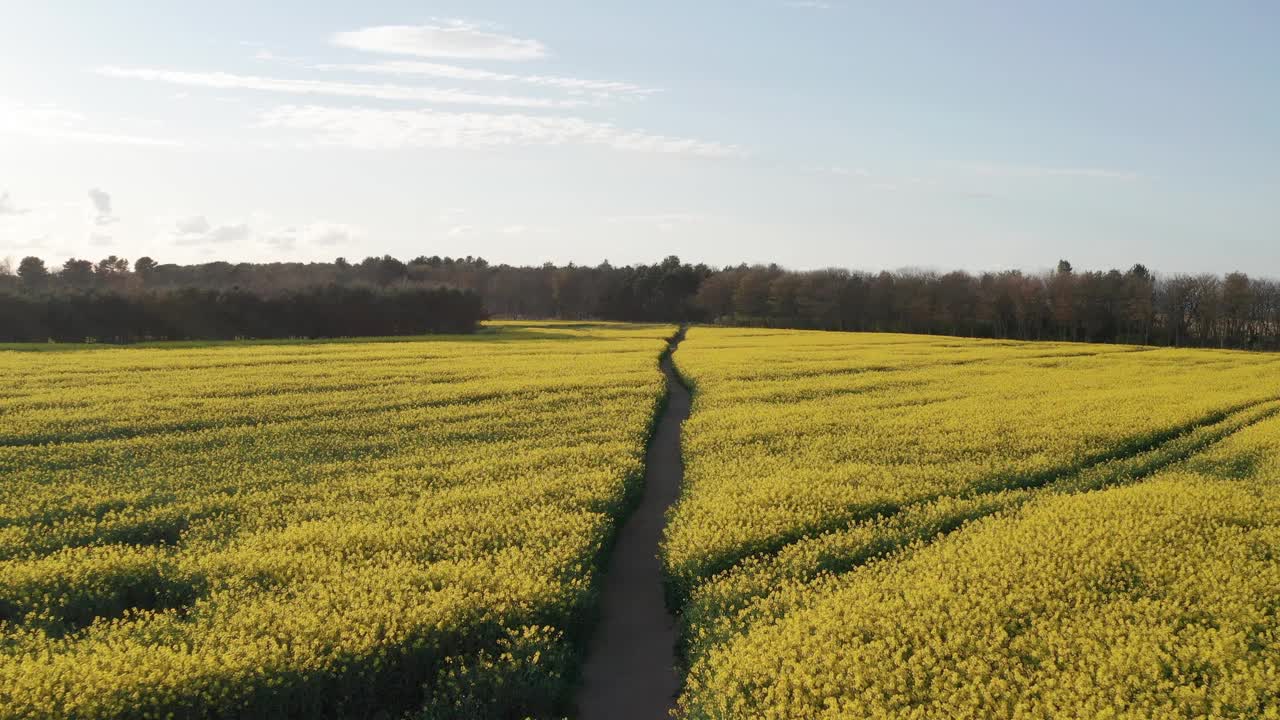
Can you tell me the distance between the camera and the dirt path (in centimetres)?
920

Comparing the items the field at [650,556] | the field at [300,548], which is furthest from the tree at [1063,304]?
Answer: the field at [300,548]

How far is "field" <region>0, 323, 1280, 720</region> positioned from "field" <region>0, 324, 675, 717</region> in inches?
2.0

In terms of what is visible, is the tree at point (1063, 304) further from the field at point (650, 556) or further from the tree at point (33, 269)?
the tree at point (33, 269)

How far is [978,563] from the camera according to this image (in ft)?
35.7

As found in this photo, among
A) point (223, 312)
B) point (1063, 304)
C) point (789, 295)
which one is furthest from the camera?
point (789, 295)

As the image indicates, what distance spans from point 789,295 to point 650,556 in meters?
86.3

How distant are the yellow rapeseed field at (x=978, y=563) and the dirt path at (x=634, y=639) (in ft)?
1.39

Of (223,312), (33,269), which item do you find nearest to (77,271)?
(33,269)

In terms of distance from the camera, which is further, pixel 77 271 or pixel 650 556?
pixel 77 271

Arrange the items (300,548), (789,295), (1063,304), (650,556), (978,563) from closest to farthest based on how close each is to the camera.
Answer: (978,563)
(300,548)
(650,556)
(1063,304)
(789,295)

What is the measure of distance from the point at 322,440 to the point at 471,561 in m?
10.6

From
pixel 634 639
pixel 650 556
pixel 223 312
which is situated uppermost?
pixel 223 312

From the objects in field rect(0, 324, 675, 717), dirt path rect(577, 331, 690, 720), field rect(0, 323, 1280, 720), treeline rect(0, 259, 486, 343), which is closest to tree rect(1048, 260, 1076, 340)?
treeline rect(0, 259, 486, 343)

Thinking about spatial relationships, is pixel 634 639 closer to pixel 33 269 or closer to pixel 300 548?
pixel 300 548
